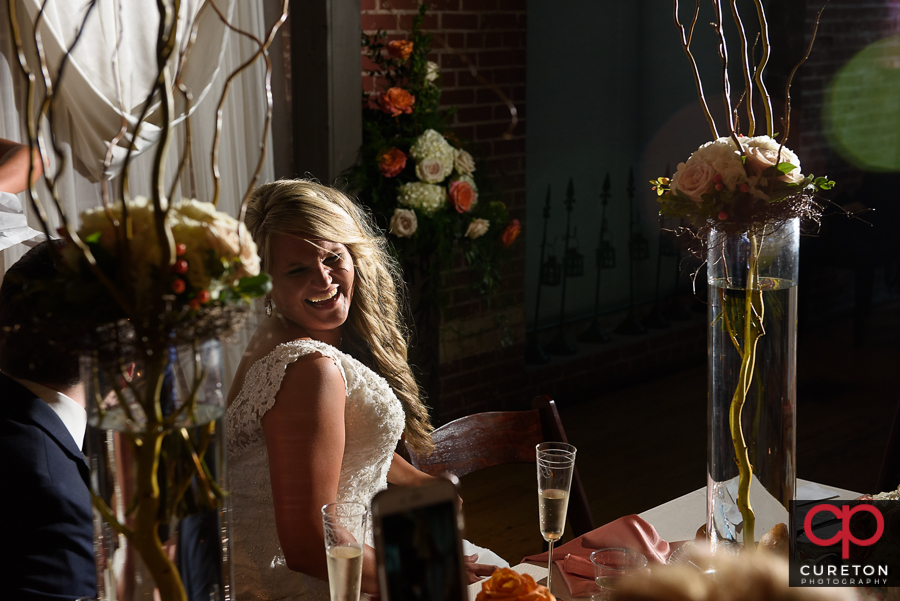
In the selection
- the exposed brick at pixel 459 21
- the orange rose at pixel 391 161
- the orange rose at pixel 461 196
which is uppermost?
the exposed brick at pixel 459 21

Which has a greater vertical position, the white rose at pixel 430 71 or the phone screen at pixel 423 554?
the white rose at pixel 430 71

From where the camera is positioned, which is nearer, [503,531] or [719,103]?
[503,531]

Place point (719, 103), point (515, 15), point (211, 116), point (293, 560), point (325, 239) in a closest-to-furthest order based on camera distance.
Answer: point (293, 560) → point (325, 239) → point (211, 116) → point (515, 15) → point (719, 103)

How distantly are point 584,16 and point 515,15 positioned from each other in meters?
0.64

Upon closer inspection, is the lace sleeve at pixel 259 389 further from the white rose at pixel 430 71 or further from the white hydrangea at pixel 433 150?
the white rose at pixel 430 71

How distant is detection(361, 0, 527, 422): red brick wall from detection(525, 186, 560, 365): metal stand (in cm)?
18

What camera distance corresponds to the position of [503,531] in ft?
10.3

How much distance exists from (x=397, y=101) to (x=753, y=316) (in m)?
2.34

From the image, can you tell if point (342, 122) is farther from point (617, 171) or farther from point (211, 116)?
point (617, 171)

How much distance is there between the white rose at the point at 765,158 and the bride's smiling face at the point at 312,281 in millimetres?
808

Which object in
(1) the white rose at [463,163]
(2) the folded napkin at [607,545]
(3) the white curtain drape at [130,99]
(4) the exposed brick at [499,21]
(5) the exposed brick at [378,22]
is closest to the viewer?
(2) the folded napkin at [607,545]

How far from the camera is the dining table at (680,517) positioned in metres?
1.33

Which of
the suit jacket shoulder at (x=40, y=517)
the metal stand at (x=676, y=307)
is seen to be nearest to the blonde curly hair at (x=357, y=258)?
the suit jacket shoulder at (x=40, y=517)

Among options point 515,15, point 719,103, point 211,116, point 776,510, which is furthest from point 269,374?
point 719,103
